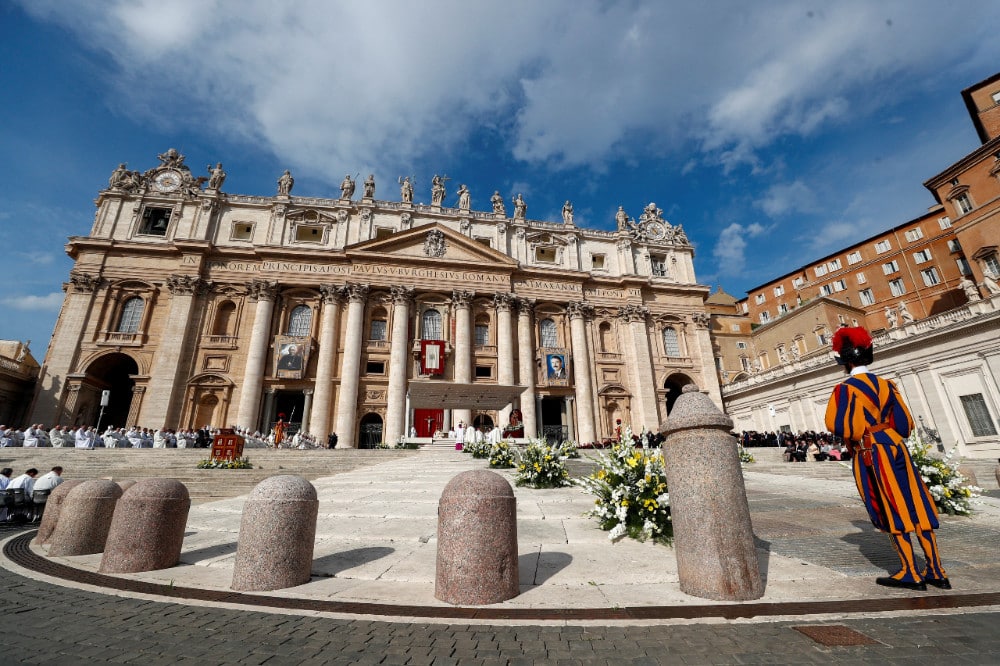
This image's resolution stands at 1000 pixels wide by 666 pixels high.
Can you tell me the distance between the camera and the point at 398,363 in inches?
1193

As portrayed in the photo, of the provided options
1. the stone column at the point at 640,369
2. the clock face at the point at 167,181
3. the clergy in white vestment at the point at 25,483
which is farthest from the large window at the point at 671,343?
the clock face at the point at 167,181

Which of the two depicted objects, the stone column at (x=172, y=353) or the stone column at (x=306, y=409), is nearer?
the stone column at (x=172, y=353)

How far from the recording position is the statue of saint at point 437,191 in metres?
38.0

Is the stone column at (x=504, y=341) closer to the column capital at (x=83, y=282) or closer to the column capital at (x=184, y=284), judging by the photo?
the column capital at (x=184, y=284)

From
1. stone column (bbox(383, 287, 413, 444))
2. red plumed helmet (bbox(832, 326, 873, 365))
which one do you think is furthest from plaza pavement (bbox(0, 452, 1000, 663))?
stone column (bbox(383, 287, 413, 444))

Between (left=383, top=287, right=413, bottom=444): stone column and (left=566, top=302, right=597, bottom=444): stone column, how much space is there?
12.8 meters

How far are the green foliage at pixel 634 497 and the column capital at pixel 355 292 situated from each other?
27.6 metres

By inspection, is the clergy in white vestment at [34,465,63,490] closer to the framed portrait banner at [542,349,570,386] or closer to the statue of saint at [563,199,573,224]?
the framed portrait banner at [542,349,570,386]

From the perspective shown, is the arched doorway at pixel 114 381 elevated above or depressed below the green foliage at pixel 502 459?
above

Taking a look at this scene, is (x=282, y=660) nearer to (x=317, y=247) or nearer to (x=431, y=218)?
(x=317, y=247)

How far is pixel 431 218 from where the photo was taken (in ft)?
122

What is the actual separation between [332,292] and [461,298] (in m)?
9.35

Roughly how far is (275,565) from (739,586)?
182 inches

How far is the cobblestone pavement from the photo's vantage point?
2.86m
